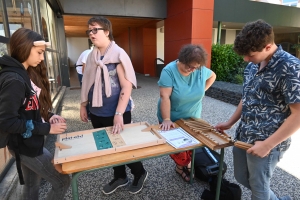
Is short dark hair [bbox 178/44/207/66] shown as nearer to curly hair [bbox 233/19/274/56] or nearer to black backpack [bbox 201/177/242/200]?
curly hair [bbox 233/19/274/56]

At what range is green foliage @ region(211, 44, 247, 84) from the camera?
6363 mm

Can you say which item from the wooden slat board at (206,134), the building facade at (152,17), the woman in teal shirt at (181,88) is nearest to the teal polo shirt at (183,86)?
the woman in teal shirt at (181,88)

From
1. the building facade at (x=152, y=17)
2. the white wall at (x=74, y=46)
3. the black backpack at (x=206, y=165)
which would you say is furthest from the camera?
the white wall at (x=74, y=46)

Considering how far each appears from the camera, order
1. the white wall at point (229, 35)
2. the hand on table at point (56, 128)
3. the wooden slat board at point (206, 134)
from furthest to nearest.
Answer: the white wall at point (229, 35) < the wooden slat board at point (206, 134) < the hand on table at point (56, 128)

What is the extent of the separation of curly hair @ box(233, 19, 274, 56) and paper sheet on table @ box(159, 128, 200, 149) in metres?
0.65

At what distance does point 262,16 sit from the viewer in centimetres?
902

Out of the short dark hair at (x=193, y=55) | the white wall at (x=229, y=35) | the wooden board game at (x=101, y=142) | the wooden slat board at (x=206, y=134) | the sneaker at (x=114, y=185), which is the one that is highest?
the white wall at (x=229, y=35)

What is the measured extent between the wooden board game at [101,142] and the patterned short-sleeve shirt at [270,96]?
553 mm

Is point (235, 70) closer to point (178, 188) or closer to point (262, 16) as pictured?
point (262, 16)

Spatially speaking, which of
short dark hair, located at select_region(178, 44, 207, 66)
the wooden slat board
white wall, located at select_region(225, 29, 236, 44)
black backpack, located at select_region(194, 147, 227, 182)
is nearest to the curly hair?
short dark hair, located at select_region(178, 44, 207, 66)

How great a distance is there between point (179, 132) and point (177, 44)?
5.74 meters

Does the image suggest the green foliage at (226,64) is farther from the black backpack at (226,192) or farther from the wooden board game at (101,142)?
the wooden board game at (101,142)

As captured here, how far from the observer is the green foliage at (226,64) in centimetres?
636

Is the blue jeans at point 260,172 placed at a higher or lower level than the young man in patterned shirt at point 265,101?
lower
